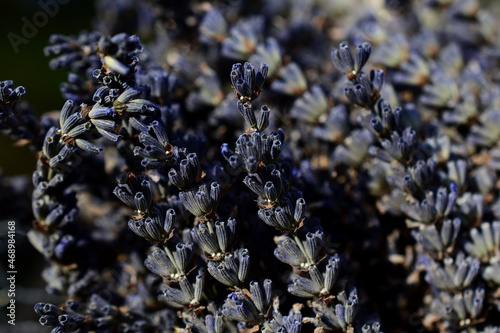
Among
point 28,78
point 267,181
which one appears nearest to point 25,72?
point 28,78

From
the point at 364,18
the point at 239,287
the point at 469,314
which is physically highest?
the point at 364,18

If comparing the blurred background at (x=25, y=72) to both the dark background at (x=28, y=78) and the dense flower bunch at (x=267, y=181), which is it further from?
the dense flower bunch at (x=267, y=181)

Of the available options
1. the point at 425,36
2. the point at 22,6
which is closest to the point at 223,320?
the point at 425,36

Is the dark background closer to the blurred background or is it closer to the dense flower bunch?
the blurred background

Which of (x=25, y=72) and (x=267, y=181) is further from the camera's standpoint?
(x=25, y=72)

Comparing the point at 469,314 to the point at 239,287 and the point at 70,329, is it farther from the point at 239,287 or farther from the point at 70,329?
the point at 70,329

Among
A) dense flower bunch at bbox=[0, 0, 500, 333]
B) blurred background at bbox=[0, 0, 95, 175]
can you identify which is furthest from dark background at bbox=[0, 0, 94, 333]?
dense flower bunch at bbox=[0, 0, 500, 333]

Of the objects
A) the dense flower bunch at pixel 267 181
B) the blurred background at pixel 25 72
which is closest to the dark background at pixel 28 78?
the blurred background at pixel 25 72

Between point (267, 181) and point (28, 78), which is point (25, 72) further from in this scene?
point (267, 181)
